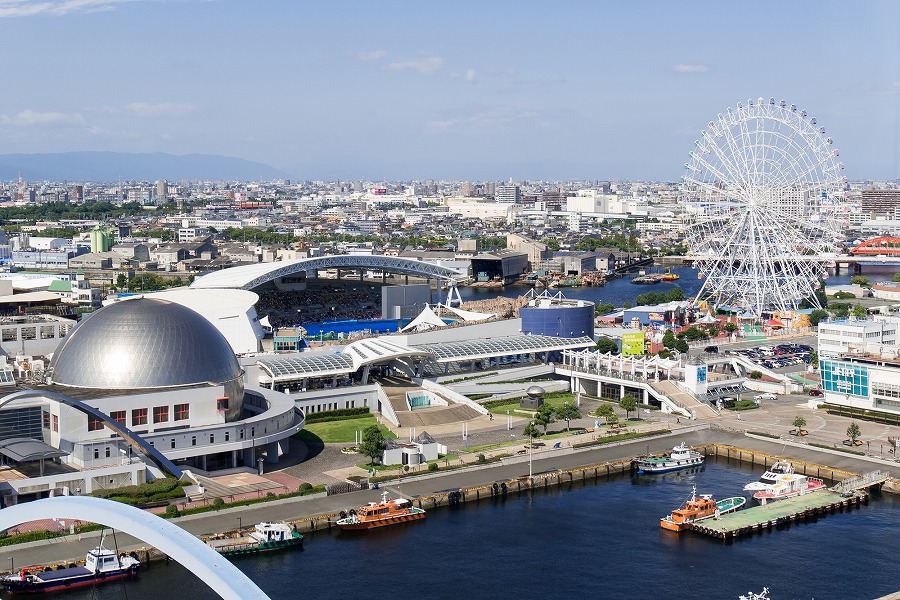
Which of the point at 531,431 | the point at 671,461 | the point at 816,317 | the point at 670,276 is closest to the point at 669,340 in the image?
the point at 816,317

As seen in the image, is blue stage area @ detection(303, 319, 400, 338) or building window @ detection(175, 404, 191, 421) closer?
building window @ detection(175, 404, 191, 421)

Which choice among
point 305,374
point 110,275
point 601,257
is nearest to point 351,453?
point 305,374

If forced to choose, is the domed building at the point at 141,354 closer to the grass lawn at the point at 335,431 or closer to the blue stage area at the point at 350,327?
the grass lawn at the point at 335,431

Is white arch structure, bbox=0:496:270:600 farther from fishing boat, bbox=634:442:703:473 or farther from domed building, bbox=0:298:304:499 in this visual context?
fishing boat, bbox=634:442:703:473

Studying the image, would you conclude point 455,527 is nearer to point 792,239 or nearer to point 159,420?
point 159,420

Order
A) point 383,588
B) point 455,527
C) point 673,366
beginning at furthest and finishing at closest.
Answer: point 673,366 < point 455,527 < point 383,588

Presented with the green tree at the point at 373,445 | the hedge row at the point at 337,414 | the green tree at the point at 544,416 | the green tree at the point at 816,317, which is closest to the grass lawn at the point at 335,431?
the hedge row at the point at 337,414

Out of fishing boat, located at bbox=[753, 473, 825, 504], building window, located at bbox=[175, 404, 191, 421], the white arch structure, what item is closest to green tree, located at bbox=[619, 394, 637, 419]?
fishing boat, located at bbox=[753, 473, 825, 504]
